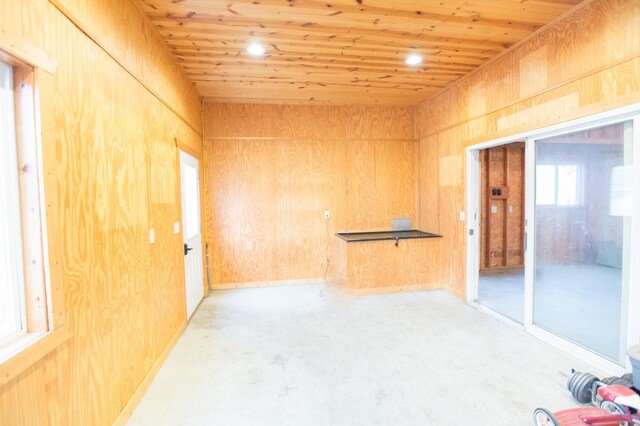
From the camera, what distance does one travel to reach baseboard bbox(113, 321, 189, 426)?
204cm

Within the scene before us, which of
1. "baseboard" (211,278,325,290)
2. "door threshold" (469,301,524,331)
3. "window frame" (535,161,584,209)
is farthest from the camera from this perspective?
"baseboard" (211,278,325,290)

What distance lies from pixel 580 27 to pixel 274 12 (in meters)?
2.64

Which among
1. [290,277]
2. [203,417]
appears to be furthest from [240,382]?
[290,277]

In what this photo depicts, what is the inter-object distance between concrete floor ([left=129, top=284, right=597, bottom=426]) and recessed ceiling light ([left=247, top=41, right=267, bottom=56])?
10.2 ft

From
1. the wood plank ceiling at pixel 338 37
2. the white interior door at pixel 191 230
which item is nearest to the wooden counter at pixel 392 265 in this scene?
the white interior door at pixel 191 230

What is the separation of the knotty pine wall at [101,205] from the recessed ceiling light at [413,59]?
2697mm

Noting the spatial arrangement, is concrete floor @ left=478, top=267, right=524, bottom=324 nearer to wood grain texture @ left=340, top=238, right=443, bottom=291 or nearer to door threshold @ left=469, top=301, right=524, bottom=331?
door threshold @ left=469, top=301, right=524, bottom=331

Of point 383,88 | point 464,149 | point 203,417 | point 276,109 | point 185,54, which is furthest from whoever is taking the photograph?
point 276,109

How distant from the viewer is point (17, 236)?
1.37 meters

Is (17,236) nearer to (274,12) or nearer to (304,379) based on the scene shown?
(304,379)

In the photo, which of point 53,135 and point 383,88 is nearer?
point 53,135

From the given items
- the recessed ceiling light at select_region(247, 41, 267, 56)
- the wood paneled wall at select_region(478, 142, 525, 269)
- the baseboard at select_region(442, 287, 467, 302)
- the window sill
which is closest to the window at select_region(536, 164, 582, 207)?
the baseboard at select_region(442, 287, 467, 302)

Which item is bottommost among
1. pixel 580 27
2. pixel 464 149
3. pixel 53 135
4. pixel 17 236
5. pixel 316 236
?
pixel 316 236

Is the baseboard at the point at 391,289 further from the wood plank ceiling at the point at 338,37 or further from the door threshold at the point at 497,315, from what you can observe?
the wood plank ceiling at the point at 338,37
